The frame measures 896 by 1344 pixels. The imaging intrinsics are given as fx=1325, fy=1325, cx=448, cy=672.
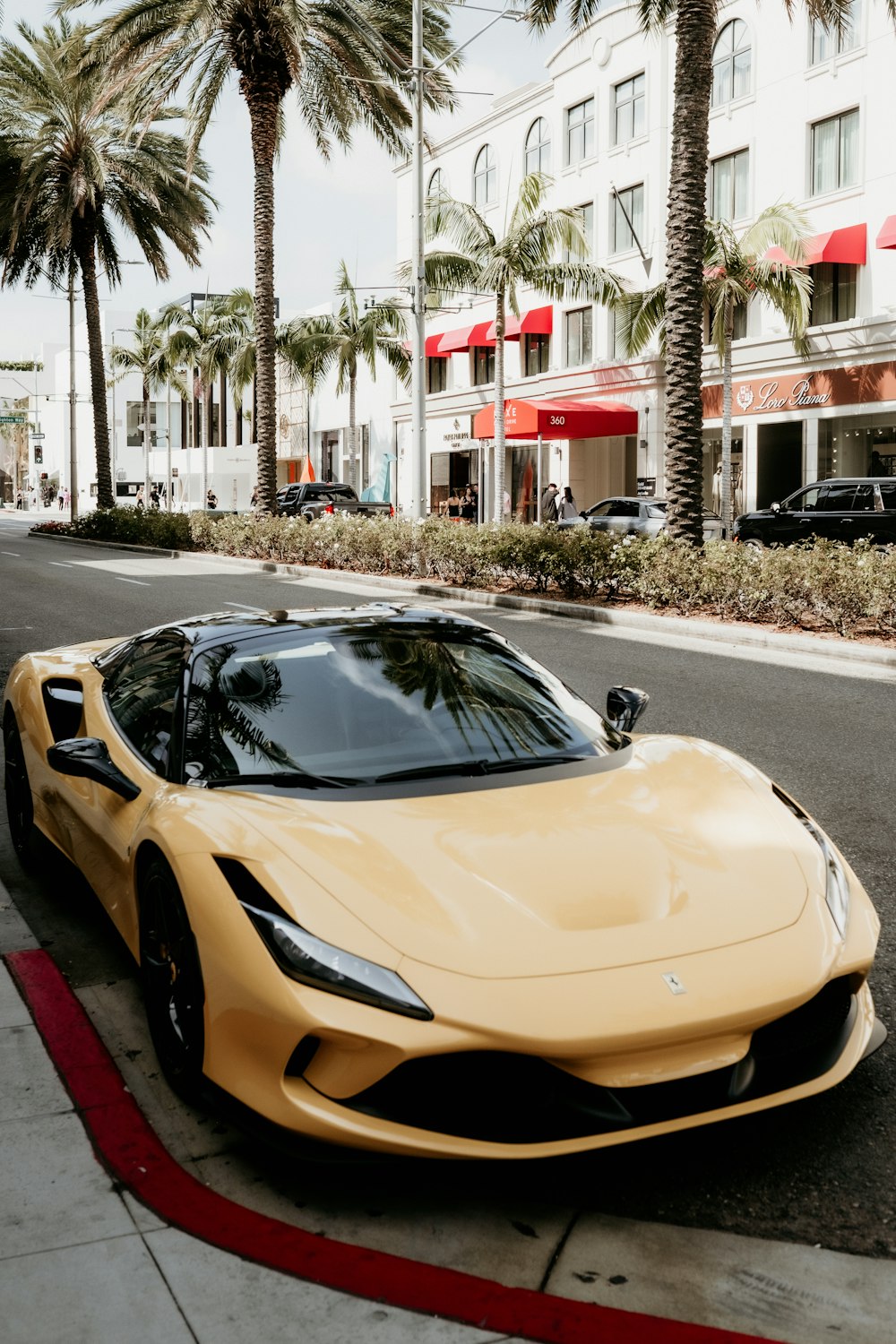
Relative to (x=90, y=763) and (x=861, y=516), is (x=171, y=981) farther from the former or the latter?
(x=861, y=516)

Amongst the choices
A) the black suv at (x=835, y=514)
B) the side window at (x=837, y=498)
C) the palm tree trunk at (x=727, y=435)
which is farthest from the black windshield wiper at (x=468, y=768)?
the palm tree trunk at (x=727, y=435)

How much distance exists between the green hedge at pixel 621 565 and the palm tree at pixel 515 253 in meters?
6.74

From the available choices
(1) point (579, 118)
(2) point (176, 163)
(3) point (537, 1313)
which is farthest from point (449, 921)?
(1) point (579, 118)

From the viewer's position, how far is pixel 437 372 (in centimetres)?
4856

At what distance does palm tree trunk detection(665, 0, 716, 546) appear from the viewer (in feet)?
56.9

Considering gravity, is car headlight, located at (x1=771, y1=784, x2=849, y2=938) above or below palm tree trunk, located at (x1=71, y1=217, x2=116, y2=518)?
below

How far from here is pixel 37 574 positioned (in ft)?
81.6

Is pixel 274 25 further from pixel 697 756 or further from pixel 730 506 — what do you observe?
pixel 697 756

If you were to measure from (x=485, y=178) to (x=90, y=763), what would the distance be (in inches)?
1752

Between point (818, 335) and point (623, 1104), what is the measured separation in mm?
30034

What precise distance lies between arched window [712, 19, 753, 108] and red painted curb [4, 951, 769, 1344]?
34021 mm

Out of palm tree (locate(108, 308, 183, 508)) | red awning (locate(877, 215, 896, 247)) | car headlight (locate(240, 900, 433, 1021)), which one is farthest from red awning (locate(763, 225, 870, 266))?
palm tree (locate(108, 308, 183, 508))

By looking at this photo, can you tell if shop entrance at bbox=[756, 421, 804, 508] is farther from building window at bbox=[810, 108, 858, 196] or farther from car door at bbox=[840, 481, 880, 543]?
car door at bbox=[840, 481, 880, 543]

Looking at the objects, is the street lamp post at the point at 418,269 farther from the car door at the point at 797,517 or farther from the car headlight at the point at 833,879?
the car headlight at the point at 833,879
